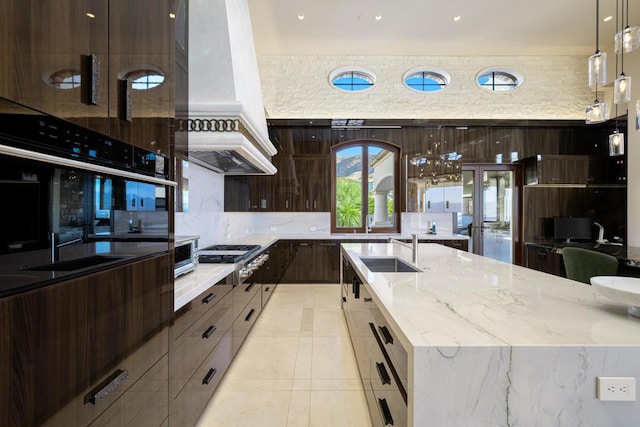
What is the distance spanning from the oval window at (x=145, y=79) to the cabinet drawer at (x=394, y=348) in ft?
4.57

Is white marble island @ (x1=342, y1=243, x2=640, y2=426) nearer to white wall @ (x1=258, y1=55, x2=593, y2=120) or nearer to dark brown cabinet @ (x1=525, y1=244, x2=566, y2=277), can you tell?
dark brown cabinet @ (x1=525, y1=244, x2=566, y2=277)

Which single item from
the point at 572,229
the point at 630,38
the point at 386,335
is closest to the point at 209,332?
the point at 386,335

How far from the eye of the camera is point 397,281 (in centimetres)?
168

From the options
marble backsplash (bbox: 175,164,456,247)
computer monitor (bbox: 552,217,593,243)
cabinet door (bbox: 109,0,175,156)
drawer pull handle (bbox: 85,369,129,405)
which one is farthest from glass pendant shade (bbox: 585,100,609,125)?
drawer pull handle (bbox: 85,369,129,405)

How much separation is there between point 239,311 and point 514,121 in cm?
537

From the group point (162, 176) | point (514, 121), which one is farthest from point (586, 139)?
point (162, 176)

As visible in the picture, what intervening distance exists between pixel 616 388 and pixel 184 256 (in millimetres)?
2126

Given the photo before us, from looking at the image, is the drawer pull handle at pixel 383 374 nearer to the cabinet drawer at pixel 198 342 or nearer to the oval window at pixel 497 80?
the cabinet drawer at pixel 198 342

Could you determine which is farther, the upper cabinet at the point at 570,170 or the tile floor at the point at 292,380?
the upper cabinet at the point at 570,170

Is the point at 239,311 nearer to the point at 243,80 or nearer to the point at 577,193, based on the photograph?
the point at 243,80

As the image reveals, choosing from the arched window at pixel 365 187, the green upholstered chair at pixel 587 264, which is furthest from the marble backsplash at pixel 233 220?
the green upholstered chair at pixel 587 264

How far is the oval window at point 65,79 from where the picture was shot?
74 centimetres

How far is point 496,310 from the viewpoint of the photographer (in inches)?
46.4

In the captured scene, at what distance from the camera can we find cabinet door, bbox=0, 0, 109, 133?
646 millimetres
